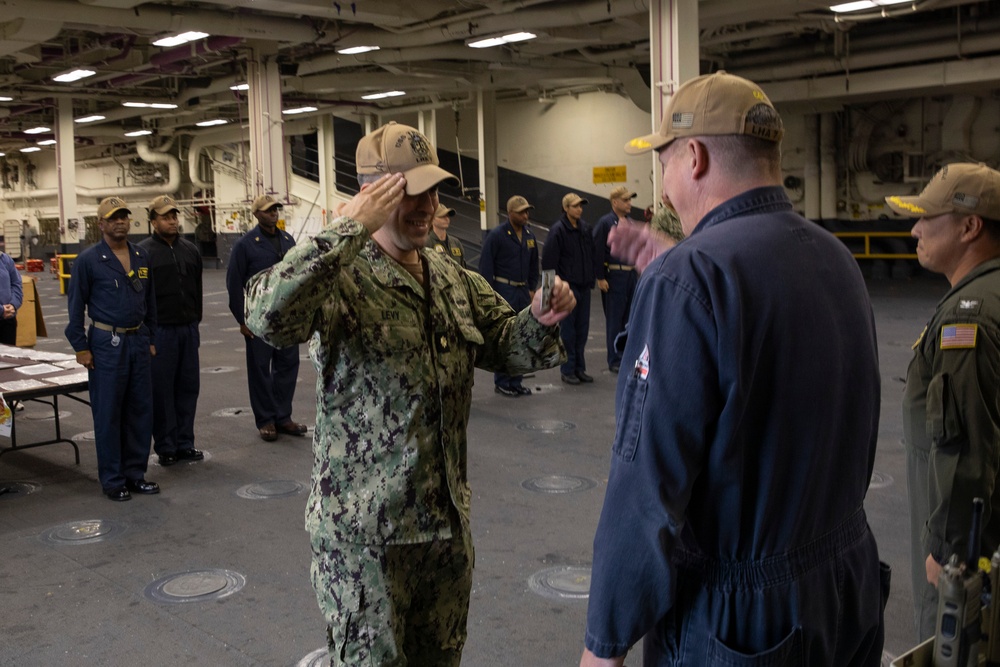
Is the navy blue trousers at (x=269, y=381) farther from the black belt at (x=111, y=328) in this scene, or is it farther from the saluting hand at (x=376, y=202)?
the saluting hand at (x=376, y=202)

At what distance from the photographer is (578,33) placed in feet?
49.4

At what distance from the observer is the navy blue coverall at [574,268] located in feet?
30.7

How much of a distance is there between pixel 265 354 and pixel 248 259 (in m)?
0.79

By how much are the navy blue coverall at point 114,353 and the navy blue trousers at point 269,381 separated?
127 cm

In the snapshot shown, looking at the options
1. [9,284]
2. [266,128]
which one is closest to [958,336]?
[9,284]

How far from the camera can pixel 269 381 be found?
720 cm

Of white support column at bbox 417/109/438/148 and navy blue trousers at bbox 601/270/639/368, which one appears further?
white support column at bbox 417/109/438/148

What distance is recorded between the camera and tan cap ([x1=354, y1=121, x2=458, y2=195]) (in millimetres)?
2361

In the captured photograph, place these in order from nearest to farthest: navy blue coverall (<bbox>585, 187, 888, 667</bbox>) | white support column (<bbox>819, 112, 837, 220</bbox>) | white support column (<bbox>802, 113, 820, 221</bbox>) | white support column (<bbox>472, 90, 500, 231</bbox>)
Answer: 1. navy blue coverall (<bbox>585, 187, 888, 667</bbox>)
2. white support column (<bbox>819, 112, 837, 220</bbox>)
3. white support column (<bbox>802, 113, 820, 221</bbox>)
4. white support column (<bbox>472, 90, 500, 231</bbox>)

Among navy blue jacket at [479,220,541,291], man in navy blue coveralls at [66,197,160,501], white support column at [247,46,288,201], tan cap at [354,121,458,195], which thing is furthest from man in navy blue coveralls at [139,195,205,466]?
white support column at [247,46,288,201]

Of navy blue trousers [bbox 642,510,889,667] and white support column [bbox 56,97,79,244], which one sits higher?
white support column [bbox 56,97,79,244]

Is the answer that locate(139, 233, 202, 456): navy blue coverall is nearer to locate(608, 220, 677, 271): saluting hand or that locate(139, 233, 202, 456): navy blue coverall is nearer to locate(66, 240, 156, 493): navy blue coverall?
locate(66, 240, 156, 493): navy blue coverall

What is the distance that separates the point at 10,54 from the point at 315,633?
619 inches

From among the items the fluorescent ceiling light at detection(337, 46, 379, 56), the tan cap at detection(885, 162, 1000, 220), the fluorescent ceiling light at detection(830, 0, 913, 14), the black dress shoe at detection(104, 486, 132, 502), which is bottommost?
the black dress shoe at detection(104, 486, 132, 502)
